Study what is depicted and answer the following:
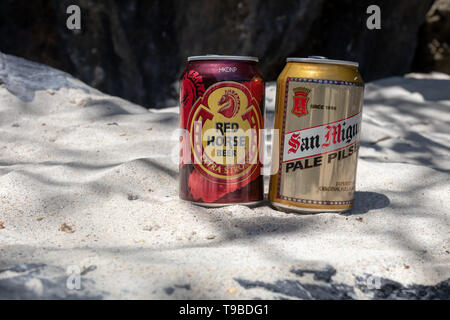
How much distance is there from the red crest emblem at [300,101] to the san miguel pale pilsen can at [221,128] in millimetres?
119

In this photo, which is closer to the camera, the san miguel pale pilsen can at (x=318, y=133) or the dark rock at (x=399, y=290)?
the dark rock at (x=399, y=290)

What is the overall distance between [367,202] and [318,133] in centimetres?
37

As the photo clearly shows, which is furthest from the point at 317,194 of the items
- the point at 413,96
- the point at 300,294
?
the point at 413,96

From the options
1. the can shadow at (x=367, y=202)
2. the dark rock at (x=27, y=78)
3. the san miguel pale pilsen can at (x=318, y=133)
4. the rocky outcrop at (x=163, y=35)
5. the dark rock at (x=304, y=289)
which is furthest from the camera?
the rocky outcrop at (x=163, y=35)

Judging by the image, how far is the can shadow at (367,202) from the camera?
1.60m

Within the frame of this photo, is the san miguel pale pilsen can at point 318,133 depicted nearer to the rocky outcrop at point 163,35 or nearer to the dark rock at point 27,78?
the dark rock at point 27,78

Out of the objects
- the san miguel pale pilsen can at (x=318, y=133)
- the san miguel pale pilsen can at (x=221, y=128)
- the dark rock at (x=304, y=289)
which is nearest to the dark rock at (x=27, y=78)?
the san miguel pale pilsen can at (x=221, y=128)

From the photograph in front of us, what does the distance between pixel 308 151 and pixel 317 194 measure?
0.14 metres

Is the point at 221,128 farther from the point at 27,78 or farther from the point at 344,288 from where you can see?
the point at 27,78

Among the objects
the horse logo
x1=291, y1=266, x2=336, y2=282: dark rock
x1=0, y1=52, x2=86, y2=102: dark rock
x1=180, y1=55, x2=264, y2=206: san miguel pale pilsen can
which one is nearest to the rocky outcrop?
x1=0, y1=52, x2=86, y2=102: dark rock

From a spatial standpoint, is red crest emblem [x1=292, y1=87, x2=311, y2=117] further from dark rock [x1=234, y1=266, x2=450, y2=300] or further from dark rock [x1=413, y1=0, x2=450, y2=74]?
dark rock [x1=413, y1=0, x2=450, y2=74]

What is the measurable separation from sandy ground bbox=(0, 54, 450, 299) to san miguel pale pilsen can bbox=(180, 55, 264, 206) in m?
0.08

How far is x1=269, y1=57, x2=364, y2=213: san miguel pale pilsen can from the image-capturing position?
1464mm

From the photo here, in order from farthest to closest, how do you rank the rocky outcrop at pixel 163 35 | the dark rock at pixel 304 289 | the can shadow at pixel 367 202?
1. the rocky outcrop at pixel 163 35
2. the can shadow at pixel 367 202
3. the dark rock at pixel 304 289
